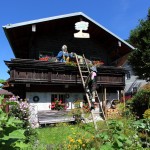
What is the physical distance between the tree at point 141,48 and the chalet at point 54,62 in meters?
11.3

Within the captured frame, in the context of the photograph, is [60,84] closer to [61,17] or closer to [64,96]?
[64,96]

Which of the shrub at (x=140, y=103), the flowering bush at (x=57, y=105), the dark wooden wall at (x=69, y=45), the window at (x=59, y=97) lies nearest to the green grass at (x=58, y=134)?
the flowering bush at (x=57, y=105)

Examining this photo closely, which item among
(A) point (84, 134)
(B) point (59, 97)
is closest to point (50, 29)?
(B) point (59, 97)

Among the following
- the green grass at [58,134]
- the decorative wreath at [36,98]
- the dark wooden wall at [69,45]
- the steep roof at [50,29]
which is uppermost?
the steep roof at [50,29]

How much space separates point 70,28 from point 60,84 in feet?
15.7

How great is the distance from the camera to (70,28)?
2067 cm

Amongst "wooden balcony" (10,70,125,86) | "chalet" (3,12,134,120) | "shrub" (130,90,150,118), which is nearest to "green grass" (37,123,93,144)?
"wooden balcony" (10,70,125,86)

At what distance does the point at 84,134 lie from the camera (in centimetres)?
934

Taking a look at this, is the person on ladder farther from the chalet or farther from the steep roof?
the steep roof

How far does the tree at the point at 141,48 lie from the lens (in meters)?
33.1

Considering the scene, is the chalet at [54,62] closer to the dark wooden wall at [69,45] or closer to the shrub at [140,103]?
the dark wooden wall at [69,45]

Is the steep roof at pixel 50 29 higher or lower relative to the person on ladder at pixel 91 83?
higher

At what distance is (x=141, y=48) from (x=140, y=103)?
16.1 meters

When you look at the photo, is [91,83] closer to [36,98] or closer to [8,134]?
[36,98]
